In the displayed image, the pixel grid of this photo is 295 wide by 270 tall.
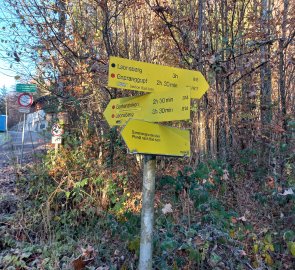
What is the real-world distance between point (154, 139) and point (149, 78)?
0.52 meters

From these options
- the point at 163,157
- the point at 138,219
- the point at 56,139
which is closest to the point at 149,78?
the point at 138,219

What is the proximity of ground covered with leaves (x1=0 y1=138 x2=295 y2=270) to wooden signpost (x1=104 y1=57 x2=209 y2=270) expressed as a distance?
2.41 ft

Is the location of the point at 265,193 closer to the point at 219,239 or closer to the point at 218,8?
the point at 219,239

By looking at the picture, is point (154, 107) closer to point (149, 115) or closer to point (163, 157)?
point (149, 115)

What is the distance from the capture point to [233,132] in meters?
6.04

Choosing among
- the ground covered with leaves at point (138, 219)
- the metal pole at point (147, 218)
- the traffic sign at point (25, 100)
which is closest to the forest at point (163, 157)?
the ground covered with leaves at point (138, 219)

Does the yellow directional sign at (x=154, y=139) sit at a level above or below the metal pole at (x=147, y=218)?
above

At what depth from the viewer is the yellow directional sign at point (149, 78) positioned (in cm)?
263

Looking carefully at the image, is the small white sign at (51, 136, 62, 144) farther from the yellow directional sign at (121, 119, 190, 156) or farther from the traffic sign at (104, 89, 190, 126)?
the yellow directional sign at (121, 119, 190, 156)

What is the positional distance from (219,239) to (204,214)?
1.66 feet

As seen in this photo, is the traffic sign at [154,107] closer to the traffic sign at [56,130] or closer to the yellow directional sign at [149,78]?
the yellow directional sign at [149,78]

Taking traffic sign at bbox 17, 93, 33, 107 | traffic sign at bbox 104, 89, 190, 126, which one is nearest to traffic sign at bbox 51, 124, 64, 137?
traffic sign at bbox 17, 93, 33, 107

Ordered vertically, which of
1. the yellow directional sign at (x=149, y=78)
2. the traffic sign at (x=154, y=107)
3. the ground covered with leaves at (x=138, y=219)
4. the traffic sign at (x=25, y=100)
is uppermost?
the traffic sign at (x=25, y=100)

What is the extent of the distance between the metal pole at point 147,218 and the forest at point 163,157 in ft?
2.87
